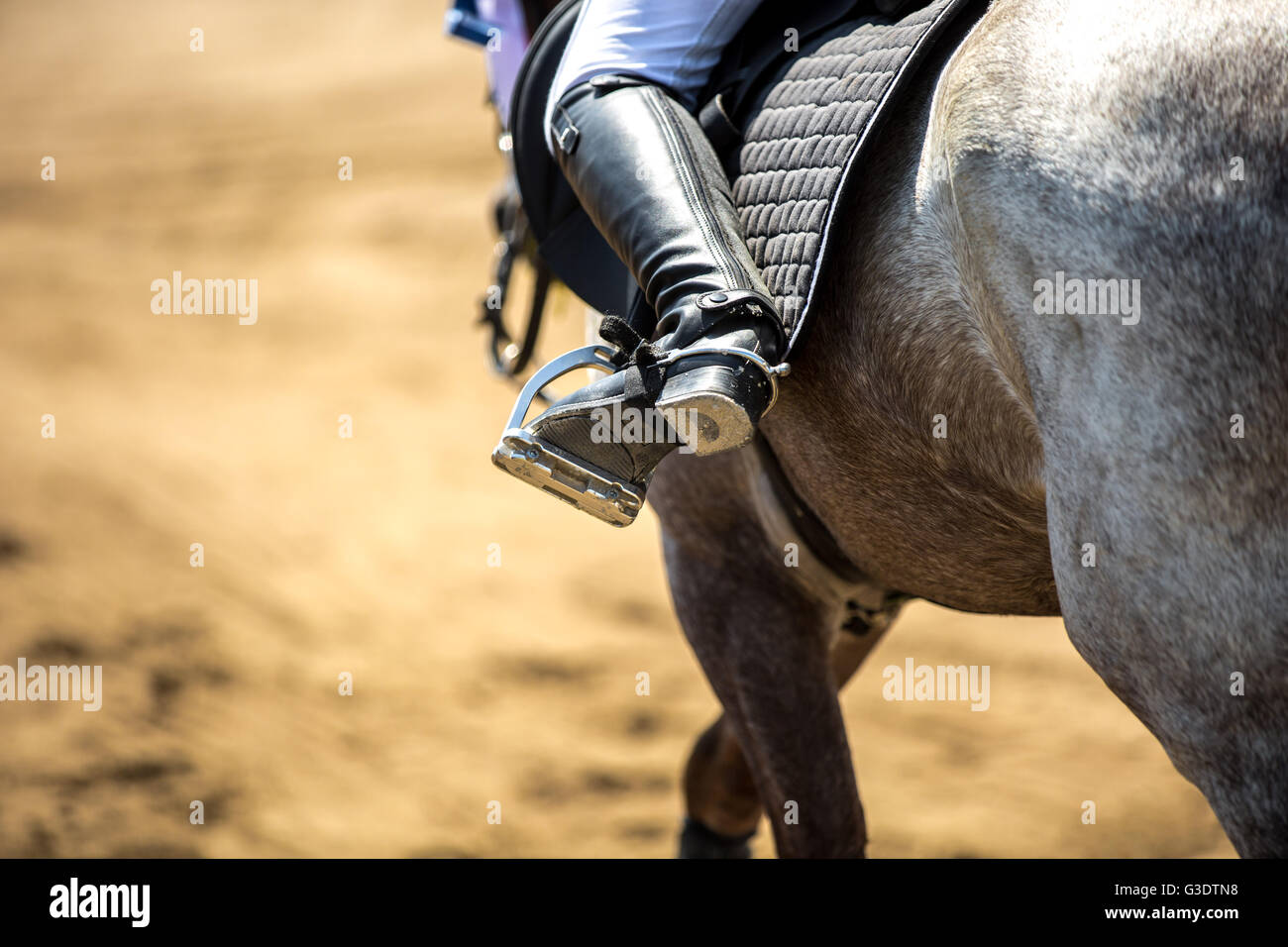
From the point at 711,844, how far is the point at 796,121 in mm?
2248

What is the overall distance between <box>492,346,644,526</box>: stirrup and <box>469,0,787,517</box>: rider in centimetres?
1

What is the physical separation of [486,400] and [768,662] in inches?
193

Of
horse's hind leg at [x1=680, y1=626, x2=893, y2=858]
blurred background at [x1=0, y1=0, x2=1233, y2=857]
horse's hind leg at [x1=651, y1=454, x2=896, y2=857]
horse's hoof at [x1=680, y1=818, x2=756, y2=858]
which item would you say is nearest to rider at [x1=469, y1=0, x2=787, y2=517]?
horse's hind leg at [x1=651, y1=454, x2=896, y2=857]

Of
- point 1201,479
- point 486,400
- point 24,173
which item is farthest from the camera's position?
point 24,173

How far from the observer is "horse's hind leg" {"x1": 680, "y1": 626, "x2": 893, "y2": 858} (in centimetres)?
311

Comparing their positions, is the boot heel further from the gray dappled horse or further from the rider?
the gray dappled horse

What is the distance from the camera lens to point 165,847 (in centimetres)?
359

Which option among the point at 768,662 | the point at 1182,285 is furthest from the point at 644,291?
the point at 768,662

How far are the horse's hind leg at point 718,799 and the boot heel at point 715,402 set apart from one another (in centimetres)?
167

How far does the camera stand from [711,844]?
3242 millimetres

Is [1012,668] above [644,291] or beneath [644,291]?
beneath

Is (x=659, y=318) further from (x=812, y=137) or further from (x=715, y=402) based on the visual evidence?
(x=812, y=137)

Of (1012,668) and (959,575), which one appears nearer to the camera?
(959,575)
